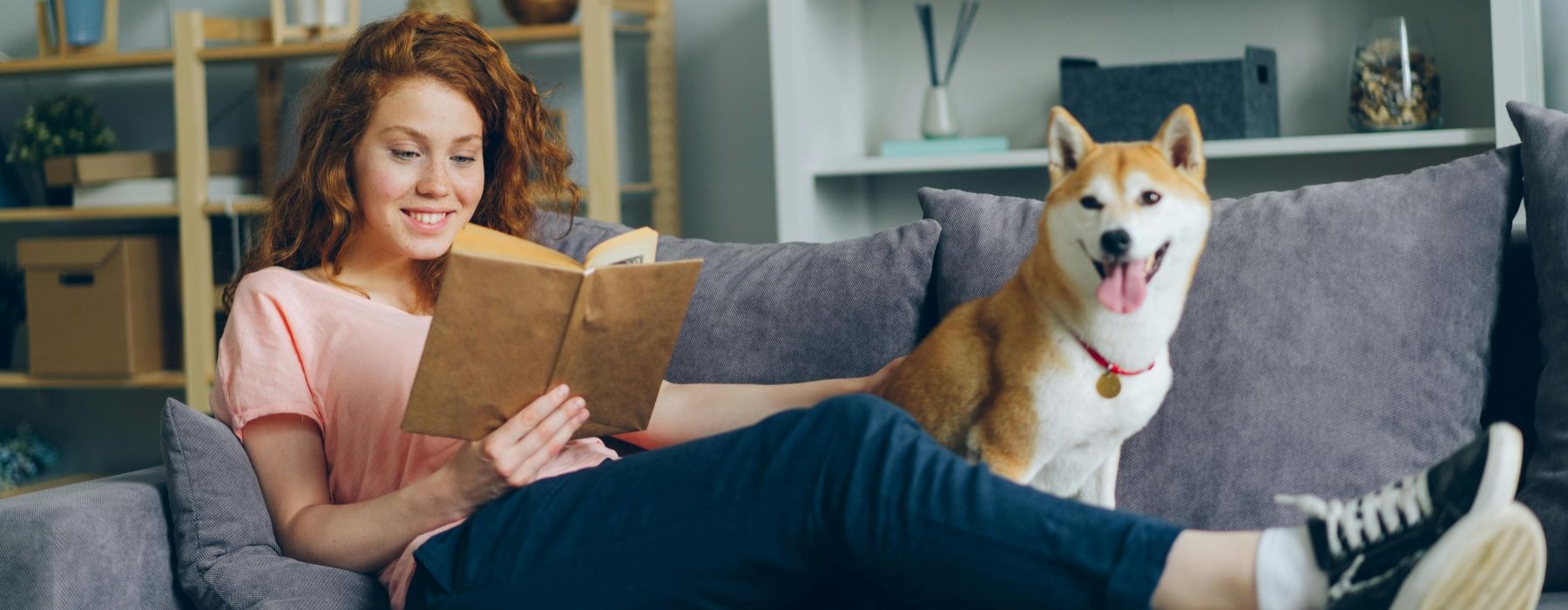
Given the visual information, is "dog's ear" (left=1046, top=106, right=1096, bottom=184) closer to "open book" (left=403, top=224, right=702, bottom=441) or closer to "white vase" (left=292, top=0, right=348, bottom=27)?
"open book" (left=403, top=224, right=702, bottom=441)

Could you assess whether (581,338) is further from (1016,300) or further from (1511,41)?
(1511,41)

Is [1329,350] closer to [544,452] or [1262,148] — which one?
[544,452]

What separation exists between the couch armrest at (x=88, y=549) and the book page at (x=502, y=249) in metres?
0.44

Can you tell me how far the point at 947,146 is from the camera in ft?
8.36

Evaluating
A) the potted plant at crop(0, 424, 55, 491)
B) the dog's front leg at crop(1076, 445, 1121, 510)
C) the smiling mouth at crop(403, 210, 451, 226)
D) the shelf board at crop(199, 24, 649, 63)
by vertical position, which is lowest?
the potted plant at crop(0, 424, 55, 491)

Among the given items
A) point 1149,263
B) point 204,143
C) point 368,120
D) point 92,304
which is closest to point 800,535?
point 1149,263

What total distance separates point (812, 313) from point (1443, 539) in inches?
29.4

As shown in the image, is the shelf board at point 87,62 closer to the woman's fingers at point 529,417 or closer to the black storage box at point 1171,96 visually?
the black storage box at point 1171,96

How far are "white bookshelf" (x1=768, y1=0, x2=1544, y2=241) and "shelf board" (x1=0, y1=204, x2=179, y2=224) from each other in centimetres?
141

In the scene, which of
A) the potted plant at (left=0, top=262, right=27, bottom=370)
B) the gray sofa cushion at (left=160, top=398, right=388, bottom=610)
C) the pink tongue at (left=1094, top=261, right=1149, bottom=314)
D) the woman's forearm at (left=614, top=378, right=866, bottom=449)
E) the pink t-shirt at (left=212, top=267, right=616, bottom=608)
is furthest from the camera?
the potted plant at (left=0, top=262, right=27, bottom=370)

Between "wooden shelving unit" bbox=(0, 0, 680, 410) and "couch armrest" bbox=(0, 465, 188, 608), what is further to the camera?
"wooden shelving unit" bbox=(0, 0, 680, 410)

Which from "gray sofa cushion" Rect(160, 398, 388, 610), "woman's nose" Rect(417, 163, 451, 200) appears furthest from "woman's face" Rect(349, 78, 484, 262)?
"gray sofa cushion" Rect(160, 398, 388, 610)

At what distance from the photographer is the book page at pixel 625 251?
1177 millimetres

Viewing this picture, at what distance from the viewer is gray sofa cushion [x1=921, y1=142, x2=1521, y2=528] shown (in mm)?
1322
